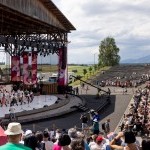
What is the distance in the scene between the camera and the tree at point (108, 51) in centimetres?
10969

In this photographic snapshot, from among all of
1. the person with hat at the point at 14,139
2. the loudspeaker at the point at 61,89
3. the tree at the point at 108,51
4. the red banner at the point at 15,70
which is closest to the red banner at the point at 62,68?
the loudspeaker at the point at 61,89

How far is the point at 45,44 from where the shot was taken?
4588 cm

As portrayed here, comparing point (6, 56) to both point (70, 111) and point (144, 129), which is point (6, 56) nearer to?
point (70, 111)

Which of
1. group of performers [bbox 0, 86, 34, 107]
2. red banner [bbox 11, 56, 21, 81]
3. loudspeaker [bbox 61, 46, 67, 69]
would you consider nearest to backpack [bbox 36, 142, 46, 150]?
group of performers [bbox 0, 86, 34, 107]

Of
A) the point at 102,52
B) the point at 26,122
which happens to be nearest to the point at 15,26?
the point at 26,122

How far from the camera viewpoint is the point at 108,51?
110 meters

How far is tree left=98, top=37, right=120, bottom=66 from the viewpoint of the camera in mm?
109688

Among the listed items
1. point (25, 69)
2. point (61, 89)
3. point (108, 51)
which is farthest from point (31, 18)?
point (108, 51)

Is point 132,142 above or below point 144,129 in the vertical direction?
above

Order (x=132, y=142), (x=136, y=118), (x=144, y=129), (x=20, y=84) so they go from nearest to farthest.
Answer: (x=132, y=142)
(x=144, y=129)
(x=136, y=118)
(x=20, y=84)

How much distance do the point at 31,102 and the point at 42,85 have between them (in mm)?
9851

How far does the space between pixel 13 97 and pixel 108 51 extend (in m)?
78.4

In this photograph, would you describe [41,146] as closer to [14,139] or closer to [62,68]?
[14,139]

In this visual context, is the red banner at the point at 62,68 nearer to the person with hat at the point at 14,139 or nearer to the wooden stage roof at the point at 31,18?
the wooden stage roof at the point at 31,18
